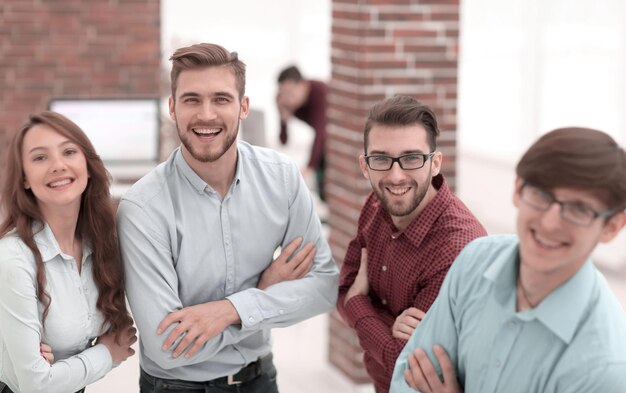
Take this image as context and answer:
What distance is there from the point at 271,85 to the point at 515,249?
10586 mm

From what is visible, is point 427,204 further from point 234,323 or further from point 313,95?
point 313,95

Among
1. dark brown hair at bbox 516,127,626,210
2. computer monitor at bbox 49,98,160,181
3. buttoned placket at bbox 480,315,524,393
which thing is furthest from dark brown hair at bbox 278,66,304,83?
dark brown hair at bbox 516,127,626,210

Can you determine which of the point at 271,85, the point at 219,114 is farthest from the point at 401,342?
the point at 271,85

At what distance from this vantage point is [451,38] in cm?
432

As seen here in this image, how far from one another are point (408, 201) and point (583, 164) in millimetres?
746

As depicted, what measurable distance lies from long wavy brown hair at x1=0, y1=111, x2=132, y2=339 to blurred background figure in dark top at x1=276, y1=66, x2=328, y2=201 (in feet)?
14.7

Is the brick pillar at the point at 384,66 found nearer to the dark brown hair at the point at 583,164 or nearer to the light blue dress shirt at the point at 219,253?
the light blue dress shirt at the point at 219,253

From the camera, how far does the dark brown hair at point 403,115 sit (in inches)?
94.5

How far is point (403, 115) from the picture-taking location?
2.40 meters

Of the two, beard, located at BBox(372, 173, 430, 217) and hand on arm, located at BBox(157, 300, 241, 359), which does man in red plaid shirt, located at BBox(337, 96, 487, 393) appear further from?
hand on arm, located at BBox(157, 300, 241, 359)

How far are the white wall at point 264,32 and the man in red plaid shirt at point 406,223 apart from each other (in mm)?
9506

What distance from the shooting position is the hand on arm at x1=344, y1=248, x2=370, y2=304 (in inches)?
104

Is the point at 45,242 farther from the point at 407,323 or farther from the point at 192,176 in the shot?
the point at 407,323

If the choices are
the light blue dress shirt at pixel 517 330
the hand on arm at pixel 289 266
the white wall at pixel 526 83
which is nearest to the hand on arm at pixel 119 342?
the hand on arm at pixel 289 266
